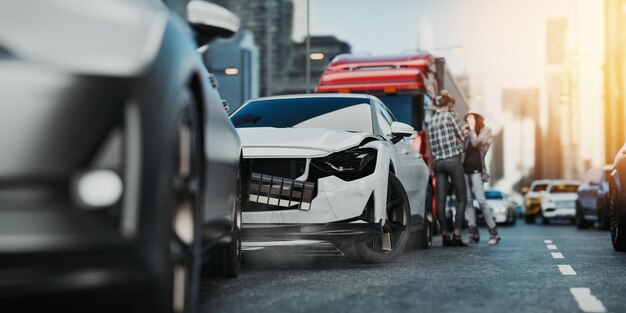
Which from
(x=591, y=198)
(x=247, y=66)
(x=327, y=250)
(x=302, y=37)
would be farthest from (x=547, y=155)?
(x=327, y=250)

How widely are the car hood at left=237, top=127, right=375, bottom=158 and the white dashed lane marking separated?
1895 mm

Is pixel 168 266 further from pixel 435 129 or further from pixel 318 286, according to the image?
pixel 435 129

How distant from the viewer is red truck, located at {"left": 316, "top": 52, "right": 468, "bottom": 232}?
52.9 feet

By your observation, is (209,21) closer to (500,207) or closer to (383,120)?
(383,120)

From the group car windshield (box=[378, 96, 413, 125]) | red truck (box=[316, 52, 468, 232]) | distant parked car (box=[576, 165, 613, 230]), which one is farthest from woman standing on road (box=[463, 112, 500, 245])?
distant parked car (box=[576, 165, 613, 230])

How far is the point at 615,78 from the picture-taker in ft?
211

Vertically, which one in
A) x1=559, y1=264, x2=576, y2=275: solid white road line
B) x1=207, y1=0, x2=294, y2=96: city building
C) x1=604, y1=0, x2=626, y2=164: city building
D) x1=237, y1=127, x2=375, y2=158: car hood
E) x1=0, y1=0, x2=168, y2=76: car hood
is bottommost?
x1=559, y1=264, x2=576, y2=275: solid white road line

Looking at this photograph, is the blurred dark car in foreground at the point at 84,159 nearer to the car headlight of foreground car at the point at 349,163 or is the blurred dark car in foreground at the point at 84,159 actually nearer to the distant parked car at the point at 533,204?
the car headlight of foreground car at the point at 349,163

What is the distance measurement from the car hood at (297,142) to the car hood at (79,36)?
14.4 ft

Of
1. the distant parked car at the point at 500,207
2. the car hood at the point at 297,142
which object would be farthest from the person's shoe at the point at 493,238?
the distant parked car at the point at 500,207

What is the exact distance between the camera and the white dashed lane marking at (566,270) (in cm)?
757

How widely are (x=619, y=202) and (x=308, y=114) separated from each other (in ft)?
11.1

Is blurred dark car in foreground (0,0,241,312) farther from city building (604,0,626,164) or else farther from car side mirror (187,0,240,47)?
city building (604,0,626,164)

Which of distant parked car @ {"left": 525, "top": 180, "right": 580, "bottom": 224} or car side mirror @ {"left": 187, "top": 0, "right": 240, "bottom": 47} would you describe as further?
distant parked car @ {"left": 525, "top": 180, "right": 580, "bottom": 224}
